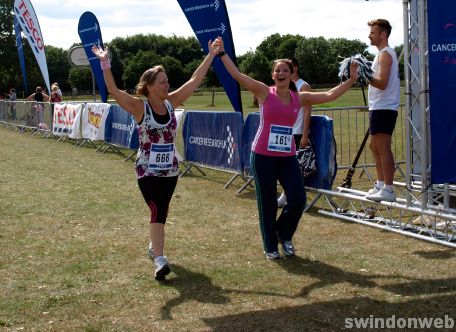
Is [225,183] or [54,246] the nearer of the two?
[54,246]

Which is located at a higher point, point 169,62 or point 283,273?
point 169,62

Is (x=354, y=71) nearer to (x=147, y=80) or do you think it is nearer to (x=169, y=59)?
(x=147, y=80)

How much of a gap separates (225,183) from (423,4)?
19.1ft

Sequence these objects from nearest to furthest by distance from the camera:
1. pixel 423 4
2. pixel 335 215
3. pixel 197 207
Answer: pixel 423 4 < pixel 335 215 < pixel 197 207

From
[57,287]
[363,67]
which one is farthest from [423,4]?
[57,287]

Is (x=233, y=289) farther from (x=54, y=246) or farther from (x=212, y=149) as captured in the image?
(x=212, y=149)

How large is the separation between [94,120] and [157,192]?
12.8 meters

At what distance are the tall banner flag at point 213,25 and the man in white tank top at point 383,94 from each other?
3805 millimetres

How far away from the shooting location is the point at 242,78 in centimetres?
600

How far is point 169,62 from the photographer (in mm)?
111438

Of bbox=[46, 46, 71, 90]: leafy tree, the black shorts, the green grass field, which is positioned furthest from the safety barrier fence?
bbox=[46, 46, 71, 90]: leafy tree

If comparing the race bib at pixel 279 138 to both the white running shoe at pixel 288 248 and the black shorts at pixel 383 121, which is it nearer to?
the white running shoe at pixel 288 248

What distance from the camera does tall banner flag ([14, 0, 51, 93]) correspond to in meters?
23.2

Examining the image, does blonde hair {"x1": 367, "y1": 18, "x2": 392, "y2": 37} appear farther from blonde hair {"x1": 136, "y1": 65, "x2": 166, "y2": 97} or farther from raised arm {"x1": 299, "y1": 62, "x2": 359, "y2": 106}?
blonde hair {"x1": 136, "y1": 65, "x2": 166, "y2": 97}
